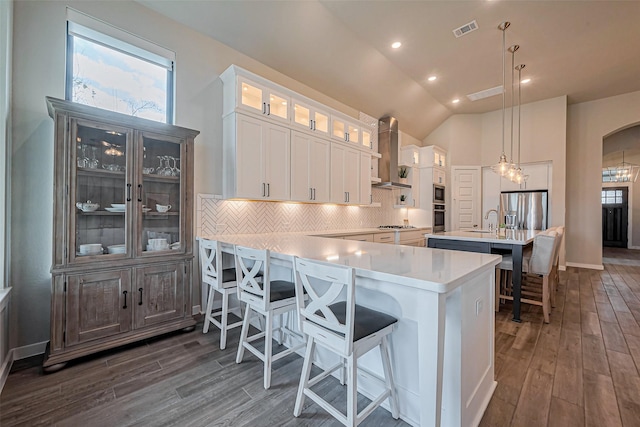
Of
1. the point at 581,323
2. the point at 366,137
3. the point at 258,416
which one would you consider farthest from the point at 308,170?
the point at 581,323

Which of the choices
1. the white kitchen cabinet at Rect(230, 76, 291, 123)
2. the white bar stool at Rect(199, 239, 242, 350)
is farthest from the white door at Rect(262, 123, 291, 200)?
the white bar stool at Rect(199, 239, 242, 350)

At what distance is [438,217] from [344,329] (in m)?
5.88

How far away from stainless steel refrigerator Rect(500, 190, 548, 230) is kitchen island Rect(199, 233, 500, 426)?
18.6 ft

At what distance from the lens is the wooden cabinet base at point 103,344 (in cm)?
200

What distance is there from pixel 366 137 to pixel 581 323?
402 cm

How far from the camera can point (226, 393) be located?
1.77 metres

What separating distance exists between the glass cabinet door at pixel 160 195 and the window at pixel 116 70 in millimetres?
641

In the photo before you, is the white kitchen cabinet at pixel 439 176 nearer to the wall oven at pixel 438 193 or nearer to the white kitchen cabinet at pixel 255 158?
the wall oven at pixel 438 193

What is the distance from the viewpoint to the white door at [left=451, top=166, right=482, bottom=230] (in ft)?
21.9

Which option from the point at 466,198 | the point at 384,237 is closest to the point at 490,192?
the point at 466,198

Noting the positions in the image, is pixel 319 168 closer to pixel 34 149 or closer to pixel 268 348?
pixel 268 348

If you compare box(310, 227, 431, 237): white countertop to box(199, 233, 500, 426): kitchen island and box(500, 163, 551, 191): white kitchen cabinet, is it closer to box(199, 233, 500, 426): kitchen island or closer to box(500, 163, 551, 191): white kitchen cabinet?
box(199, 233, 500, 426): kitchen island

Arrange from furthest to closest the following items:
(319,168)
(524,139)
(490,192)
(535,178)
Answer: (490,192) → (524,139) → (535,178) → (319,168)

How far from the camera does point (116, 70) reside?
2.80m
